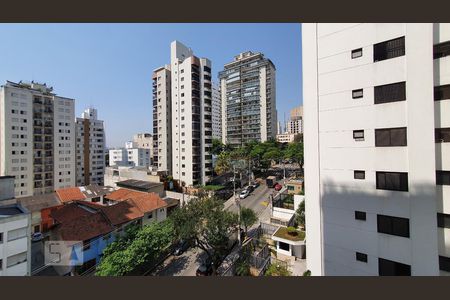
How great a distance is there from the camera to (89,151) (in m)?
37.5

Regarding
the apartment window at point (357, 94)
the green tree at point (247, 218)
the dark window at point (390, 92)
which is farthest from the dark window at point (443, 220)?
the green tree at point (247, 218)

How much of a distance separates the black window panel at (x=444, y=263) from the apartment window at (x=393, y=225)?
1.20 meters

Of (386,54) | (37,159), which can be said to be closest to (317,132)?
(386,54)

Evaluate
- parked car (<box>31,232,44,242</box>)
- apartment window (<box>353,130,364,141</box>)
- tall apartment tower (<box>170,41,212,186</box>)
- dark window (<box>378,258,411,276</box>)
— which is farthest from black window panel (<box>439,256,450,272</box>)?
tall apartment tower (<box>170,41,212,186</box>)

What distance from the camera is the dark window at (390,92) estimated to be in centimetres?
631

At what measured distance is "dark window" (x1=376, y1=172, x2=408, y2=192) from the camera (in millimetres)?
6348

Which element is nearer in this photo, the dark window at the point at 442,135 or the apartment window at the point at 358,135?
the dark window at the point at 442,135

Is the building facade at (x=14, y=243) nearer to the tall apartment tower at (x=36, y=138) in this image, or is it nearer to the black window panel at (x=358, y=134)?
the black window panel at (x=358, y=134)

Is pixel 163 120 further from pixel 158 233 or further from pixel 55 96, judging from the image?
pixel 158 233

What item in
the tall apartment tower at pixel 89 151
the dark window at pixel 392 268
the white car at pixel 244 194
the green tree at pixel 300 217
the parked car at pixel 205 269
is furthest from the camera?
the tall apartment tower at pixel 89 151

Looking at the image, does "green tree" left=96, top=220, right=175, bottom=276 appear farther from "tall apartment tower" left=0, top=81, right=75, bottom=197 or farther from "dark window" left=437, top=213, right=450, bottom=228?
"tall apartment tower" left=0, top=81, right=75, bottom=197

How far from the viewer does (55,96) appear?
31.1m

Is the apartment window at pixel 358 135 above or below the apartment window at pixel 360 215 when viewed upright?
above

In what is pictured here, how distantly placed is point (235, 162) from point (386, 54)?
22641 millimetres
